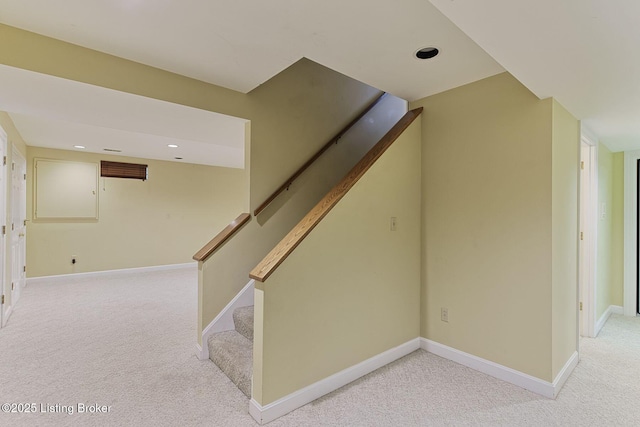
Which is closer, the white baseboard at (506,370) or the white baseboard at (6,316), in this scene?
the white baseboard at (506,370)

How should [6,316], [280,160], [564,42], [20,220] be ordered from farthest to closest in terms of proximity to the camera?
1. [20,220]
2. [6,316]
3. [280,160]
4. [564,42]

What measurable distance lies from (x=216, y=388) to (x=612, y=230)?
14.9 ft

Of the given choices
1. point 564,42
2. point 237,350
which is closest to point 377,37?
point 564,42

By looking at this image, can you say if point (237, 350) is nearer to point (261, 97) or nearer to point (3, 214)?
point (261, 97)

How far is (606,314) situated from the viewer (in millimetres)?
3451

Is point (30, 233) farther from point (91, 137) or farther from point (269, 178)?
point (269, 178)

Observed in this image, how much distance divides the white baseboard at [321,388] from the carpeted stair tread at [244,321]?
2.14ft

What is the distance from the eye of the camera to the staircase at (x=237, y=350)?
203 centimetres

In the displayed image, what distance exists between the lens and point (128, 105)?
2.16 metres

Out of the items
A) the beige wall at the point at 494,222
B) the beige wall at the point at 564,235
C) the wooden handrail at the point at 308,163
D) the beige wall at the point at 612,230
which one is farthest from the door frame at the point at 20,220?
the beige wall at the point at 612,230

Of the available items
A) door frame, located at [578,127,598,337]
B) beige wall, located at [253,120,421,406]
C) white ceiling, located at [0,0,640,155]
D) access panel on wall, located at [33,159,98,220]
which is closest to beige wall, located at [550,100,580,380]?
white ceiling, located at [0,0,640,155]

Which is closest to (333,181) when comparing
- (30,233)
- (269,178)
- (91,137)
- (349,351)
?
(269,178)

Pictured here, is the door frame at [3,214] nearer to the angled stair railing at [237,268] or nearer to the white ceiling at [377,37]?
the white ceiling at [377,37]

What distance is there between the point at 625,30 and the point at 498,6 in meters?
0.59
